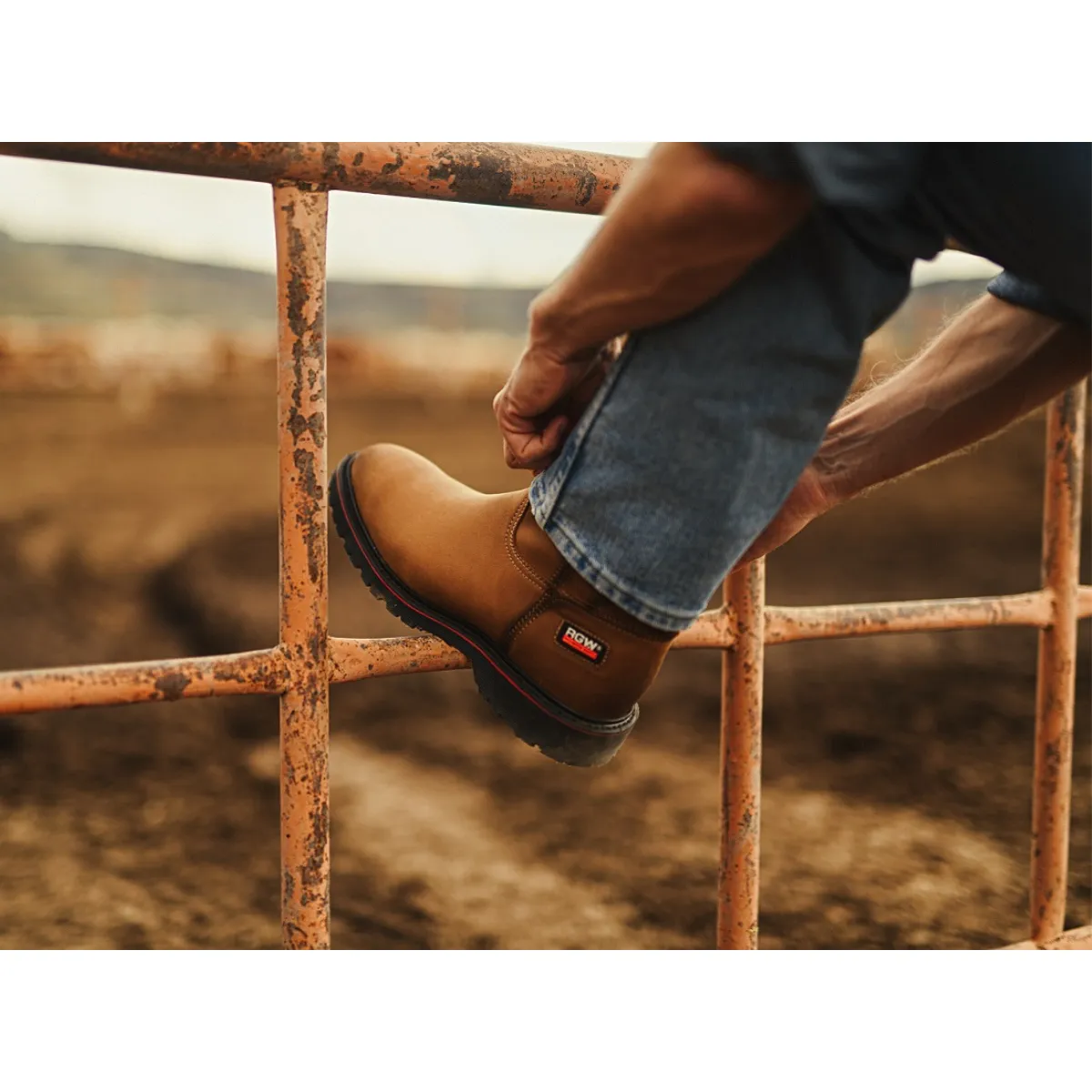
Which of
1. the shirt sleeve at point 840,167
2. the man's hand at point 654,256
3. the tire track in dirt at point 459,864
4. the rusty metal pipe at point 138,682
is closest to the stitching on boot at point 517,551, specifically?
the man's hand at point 654,256

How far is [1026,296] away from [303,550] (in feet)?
1.92

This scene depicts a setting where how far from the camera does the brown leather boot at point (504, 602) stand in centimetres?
68

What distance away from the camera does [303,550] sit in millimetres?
731

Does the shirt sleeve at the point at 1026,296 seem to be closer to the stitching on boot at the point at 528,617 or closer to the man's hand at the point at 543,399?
the man's hand at the point at 543,399

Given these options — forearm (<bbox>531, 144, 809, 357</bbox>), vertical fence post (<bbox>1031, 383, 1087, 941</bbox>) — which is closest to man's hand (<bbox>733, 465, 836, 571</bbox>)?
forearm (<bbox>531, 144, 809, 357</bbox>)

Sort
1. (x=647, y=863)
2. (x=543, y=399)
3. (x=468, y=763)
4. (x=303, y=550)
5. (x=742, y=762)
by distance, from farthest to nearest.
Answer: (x=468, y=763) < (x=647, y=863) < (x=742, y=762) < (x=303, y=550) < (x=543, y=399)

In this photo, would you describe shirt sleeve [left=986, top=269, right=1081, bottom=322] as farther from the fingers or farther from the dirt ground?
the dirt ground

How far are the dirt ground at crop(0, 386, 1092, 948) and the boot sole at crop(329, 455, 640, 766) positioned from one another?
268 centimetres

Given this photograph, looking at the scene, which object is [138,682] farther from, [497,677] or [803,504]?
[803,504]

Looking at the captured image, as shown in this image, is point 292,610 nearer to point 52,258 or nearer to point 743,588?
point 743,588

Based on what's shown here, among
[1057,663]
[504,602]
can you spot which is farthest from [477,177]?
[1057,663]

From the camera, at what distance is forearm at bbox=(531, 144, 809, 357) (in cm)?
49

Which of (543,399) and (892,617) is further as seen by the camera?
(892,617)

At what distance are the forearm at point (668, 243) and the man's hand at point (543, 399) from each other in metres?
0.03
